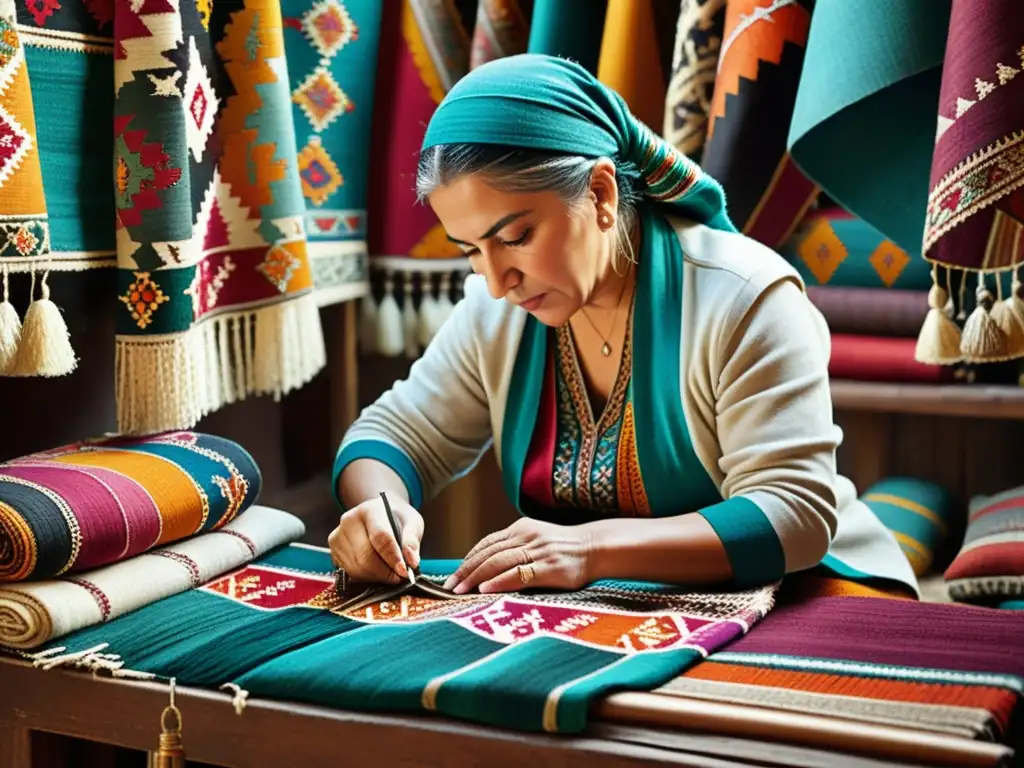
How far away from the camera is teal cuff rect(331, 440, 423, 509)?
1624 millimetres

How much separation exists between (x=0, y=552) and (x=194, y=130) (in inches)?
25.3

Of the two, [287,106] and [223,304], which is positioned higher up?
[287,106]

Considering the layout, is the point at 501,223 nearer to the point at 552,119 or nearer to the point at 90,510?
the point at 552,119

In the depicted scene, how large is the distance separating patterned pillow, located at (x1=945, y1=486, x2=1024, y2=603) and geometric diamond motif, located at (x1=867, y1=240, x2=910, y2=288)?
0.41 meters

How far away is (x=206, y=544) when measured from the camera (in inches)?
60.5

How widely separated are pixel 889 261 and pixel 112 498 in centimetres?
123

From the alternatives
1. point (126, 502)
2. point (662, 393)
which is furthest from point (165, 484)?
point (662, 393)

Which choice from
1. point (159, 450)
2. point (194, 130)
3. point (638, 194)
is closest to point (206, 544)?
point (159, 450)

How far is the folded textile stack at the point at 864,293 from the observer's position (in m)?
2.02

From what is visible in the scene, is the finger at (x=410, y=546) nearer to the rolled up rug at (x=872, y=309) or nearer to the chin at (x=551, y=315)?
the chin at (x=551, y=315)

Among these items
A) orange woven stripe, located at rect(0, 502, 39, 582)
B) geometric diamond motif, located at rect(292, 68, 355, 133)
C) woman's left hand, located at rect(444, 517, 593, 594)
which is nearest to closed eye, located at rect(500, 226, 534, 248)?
woman's left hand, located at rect(444, 517, 593, 594)

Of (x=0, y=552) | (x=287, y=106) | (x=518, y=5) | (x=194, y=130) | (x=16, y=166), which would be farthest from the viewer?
(x=518, y=5)

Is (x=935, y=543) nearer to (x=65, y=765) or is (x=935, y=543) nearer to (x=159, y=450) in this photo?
(x=159, y=450)

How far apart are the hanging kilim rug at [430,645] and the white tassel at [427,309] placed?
32.0 inches
